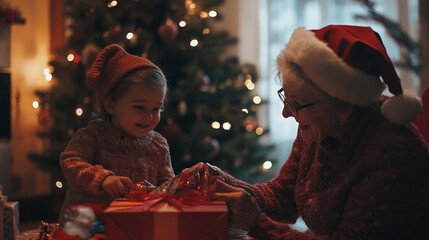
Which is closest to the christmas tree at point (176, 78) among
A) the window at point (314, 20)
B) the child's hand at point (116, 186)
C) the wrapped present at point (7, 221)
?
the window at point (314, 20)

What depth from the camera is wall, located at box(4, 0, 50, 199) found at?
13.8 ft

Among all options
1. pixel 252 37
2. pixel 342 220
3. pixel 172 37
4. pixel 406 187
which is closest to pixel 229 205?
pixel 342 220

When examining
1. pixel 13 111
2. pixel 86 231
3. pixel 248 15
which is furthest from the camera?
pixel 248 15

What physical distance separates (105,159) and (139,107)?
211 millimetres

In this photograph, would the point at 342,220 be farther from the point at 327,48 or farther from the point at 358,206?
the point at 327,48

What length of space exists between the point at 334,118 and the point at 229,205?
1.24 ft

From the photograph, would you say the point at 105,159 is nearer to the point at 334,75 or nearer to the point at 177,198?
the point at 177,198

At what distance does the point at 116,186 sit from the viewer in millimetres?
1287

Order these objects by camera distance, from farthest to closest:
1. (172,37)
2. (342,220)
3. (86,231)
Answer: (172,37) < (342,220) < (86,231)

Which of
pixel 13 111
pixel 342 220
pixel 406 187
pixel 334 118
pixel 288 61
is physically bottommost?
pixel 13 111

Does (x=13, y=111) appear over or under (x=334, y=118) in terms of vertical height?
under

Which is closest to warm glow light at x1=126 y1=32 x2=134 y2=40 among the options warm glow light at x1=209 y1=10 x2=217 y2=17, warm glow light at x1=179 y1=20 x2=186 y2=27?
warm glow light at x1=179 y1=20 x2=186 y2=27

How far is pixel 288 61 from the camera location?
1.27m

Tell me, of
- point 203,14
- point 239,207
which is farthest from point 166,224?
point 203,14
